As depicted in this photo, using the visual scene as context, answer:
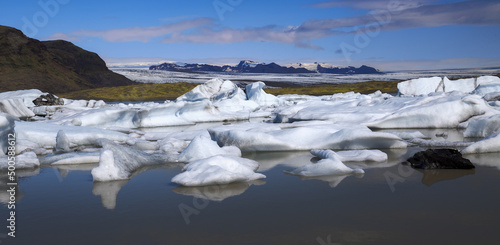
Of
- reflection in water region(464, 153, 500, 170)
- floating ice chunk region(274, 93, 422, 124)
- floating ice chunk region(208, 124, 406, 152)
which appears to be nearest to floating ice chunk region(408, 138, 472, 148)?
floating ice chunk region(208, 124, 406, 152)

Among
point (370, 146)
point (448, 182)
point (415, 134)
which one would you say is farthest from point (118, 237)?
point (415, 134)

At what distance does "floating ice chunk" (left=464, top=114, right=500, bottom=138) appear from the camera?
10.0m

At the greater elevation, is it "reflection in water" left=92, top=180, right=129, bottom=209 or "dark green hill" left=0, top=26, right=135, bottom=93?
"reflection in water" left=92, top=180, right=129, bottom=209

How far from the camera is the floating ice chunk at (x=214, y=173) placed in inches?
217

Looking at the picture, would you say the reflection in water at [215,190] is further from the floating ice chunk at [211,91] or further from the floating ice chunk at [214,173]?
the floating ice chunk at [211,91]

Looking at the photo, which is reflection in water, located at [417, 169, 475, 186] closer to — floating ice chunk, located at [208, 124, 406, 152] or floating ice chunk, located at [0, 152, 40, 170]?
floating ice chunk, located at [208, 124, 406, 152]

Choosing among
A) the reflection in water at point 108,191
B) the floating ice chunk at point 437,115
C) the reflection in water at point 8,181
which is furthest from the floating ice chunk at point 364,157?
the floating ice chunk at point 437,115

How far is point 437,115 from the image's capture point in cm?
1236

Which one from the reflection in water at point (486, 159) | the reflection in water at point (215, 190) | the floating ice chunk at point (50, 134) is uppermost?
the reflection in water at point (486, 159)

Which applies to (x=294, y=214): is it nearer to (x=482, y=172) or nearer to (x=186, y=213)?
(x=186, y=213)

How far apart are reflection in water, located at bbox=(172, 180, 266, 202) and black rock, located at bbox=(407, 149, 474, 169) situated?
2.68m

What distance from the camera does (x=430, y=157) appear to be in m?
6.48

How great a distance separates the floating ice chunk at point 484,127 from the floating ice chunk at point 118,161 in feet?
24.6

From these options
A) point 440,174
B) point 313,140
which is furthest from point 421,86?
point 440,174
